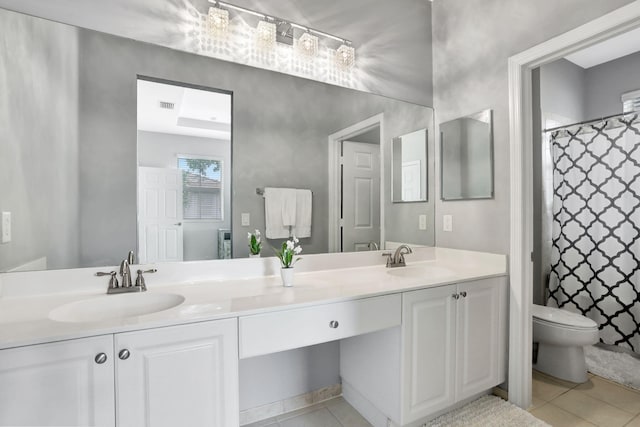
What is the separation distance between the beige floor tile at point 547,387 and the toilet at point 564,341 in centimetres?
6

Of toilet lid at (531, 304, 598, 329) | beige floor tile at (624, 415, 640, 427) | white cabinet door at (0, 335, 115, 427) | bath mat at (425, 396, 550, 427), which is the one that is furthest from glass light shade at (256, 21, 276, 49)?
beige floor tile at (624, 415, 640, 427)

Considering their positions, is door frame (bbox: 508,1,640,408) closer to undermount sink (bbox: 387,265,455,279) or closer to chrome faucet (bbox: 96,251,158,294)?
undermount sink (bbox: 387,265,455,279)

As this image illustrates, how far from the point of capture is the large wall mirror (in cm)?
127

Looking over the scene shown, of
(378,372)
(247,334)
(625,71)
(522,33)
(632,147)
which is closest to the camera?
(247,334)

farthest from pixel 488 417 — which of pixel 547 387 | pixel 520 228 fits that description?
pixel 520 228

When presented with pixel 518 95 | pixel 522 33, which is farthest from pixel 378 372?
pixel 522 33

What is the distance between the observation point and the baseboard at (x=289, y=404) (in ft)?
5.69

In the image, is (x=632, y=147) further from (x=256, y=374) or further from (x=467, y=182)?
(x=256, y=374)

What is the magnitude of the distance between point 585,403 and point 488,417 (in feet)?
2.29

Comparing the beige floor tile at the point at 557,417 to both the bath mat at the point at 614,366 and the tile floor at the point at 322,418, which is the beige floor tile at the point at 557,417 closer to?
the bath mat at the point at 614,366

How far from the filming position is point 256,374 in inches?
68.5

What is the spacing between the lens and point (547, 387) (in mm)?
2092

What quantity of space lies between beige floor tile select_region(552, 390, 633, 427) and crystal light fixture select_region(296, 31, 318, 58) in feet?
8.30

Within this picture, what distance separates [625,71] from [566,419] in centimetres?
316
